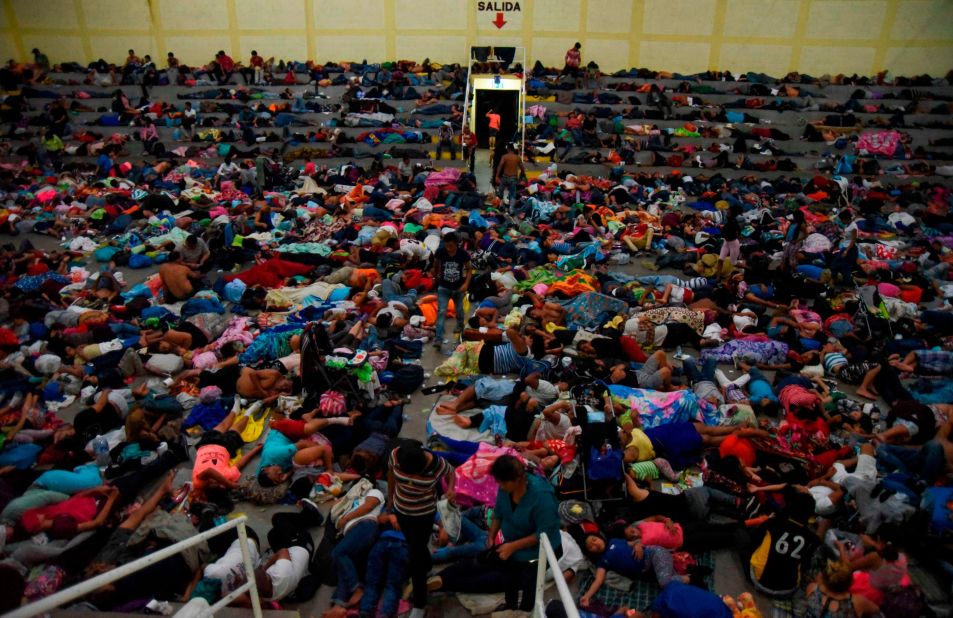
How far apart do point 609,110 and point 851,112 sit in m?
7.10

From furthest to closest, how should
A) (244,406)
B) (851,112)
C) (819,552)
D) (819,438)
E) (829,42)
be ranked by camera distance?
(829,42), (851,112), (244,406), (819,438), (819,552)

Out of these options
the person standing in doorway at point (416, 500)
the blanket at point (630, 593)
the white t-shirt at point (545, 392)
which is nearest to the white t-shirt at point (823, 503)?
the blanket at point (630, 593)

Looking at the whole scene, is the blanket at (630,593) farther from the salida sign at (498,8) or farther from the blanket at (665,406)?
the salida sign at (498,8)

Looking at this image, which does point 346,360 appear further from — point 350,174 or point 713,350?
point 350,174

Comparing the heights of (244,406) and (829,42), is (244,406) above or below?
below

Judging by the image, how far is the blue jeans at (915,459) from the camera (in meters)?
5.30

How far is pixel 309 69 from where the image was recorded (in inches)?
786

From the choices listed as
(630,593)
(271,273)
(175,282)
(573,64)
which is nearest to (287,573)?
(630,593)

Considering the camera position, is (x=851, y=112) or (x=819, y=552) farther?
(x=851, y=112)

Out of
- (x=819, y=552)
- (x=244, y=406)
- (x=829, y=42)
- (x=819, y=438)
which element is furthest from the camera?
(x=829, y=42)

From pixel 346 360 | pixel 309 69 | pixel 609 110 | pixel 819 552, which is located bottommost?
pixel 819 552

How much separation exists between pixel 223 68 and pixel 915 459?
68.3ft

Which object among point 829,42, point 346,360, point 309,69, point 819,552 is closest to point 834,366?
point 819,552

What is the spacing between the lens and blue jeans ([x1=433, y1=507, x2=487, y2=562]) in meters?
4.52
